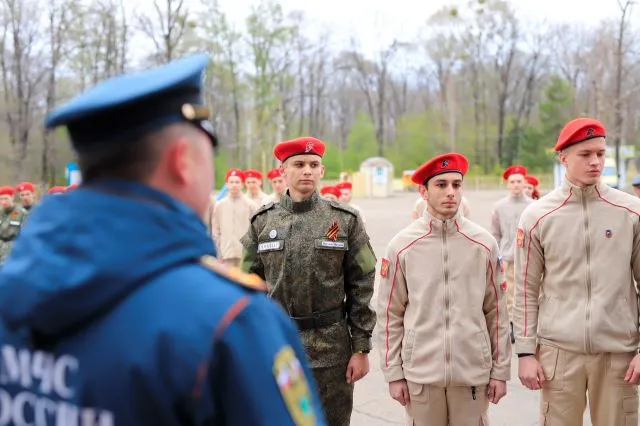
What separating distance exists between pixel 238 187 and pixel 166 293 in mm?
8714

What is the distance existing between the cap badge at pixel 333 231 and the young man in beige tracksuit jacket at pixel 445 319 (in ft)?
1.15

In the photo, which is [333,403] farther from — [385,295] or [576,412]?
[576,412]

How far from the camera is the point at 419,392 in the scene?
11.8ft

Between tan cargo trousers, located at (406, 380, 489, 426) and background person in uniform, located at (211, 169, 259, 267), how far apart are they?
20.6 ft

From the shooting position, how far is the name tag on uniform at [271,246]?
12.5ft

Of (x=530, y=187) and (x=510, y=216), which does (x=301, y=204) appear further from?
(x=530, y=187)

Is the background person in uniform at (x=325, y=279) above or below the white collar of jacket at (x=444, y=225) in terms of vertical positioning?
below

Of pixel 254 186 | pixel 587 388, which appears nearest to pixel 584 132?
pixel 587 388

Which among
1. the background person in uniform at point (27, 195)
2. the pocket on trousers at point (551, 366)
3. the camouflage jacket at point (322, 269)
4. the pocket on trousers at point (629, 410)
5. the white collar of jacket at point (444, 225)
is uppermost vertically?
the background person in uniform at point (27, 195)

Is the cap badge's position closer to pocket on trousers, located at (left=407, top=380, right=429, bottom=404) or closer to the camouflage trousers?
the camouflage trousers

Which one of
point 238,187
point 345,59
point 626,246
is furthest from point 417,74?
point 626,246

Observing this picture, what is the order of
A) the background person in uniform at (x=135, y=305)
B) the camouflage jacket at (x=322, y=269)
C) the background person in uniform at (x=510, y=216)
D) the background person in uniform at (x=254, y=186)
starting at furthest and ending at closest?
the background person in uniform at (x=254, y=186)
the background person in uniform at (x=510, y=216)
the camouflage jacket at (x=322, y=269)
the background person in uniform at (x=135, y=305)

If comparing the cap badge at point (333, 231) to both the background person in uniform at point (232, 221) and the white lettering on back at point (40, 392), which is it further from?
the background person in uniform at point (232, 221)

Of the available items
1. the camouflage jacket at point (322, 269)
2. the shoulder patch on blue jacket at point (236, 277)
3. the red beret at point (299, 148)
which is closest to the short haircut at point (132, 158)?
the shoulder patch on blue jacket at point (236, 277)
